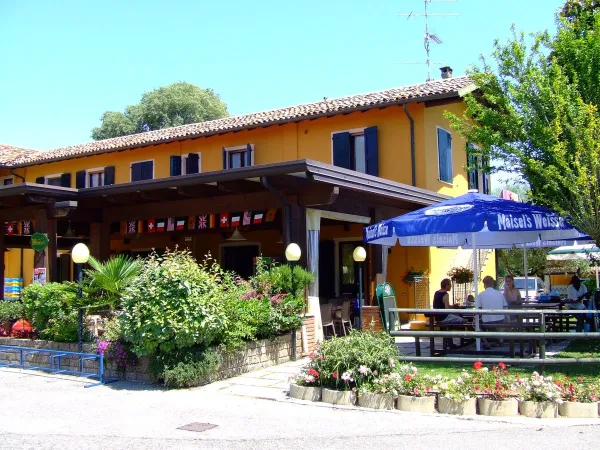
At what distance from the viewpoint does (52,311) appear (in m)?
10.1

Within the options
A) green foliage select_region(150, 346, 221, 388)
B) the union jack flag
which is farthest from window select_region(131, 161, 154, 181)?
green foliage select_region(150, 346, 221, 388)

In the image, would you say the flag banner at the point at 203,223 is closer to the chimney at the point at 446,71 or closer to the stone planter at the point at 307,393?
the stone planter at the point at 307,393

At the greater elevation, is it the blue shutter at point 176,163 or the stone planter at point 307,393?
the blue shutter at point 176,163

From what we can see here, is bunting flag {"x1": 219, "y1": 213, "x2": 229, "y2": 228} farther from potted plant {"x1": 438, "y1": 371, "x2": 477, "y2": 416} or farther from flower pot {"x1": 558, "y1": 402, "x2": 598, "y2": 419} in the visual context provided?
flower pot {"x1": 558, "y1": 402, "x2": 598, "y2": 419}

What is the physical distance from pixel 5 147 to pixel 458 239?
829 inches

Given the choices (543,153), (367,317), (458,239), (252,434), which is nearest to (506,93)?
(543,153)

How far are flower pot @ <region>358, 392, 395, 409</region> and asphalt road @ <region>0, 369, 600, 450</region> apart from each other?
0.40 feet

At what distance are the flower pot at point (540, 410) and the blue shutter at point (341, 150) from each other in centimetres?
1055

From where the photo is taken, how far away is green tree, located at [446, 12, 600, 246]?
27.1 feet

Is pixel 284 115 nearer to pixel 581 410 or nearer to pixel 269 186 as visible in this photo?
pixel 269 186

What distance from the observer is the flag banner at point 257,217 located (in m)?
12.4

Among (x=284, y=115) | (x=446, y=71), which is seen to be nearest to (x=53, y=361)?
(x=284, y=115)

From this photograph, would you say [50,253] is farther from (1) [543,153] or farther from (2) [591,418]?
(2) [591,418]

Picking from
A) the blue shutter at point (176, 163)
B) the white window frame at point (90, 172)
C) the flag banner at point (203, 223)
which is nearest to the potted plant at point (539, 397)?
the flag banner at point (203, 223)
